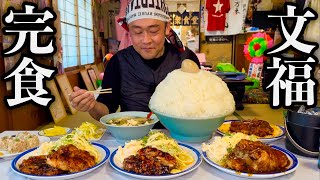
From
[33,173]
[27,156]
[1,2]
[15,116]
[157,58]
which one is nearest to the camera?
[33,173]

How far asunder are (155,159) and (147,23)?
3.18ft

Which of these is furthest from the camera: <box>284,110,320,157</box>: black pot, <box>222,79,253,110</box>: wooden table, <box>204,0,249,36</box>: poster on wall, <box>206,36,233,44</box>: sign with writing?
<box>206,36,233,44</box>: sign with writing

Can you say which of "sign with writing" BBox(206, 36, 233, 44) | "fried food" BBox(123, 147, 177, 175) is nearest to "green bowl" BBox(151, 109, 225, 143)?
"fried food" BBox(123, 147, 177, 175)

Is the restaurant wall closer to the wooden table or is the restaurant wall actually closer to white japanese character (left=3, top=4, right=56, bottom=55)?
white japanese character (left=3, top=4, right=56, bottom=55)

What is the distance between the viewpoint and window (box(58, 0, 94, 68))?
563 cm

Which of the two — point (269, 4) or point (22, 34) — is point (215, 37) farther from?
point (22, 34)

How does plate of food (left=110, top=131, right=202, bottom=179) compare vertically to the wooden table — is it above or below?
above

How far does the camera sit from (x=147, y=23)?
1.67 meters

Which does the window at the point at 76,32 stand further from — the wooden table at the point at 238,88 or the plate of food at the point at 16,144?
the plate of food at the point at 16,144

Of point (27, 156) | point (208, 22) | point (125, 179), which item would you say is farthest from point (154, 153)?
point (208, 22)

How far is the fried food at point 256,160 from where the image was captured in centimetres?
93

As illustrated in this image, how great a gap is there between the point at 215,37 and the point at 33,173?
27.3 ft

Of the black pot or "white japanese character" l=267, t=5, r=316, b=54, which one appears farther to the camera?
"white japanese character" l=267, t=5, r=316, b=54

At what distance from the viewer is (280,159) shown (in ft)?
3.17
